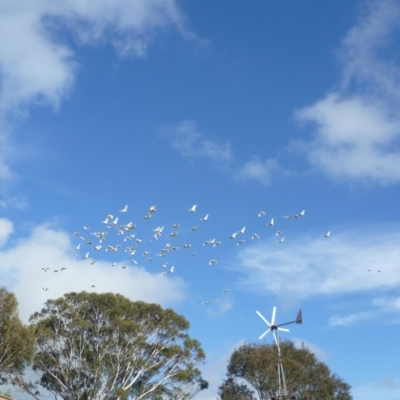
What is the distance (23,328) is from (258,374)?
70.3 feet

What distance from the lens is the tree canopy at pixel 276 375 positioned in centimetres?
4506

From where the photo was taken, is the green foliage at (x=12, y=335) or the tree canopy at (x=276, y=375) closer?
the green foliage at (x=12, y=335)

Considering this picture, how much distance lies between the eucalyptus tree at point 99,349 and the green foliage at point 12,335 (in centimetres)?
728

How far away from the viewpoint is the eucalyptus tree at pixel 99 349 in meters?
42.0

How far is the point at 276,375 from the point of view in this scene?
44.5m

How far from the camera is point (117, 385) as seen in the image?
4269 centimetres

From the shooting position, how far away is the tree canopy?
45062 millimetres

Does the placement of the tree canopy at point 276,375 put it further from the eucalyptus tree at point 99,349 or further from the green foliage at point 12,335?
the green foliage at point 12,335

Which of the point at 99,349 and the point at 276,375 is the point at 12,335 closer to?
the point at 99,349

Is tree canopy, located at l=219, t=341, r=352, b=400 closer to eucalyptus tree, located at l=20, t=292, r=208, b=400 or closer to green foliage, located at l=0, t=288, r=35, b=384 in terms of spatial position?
eucalyptus tree, located at l=20, t=292, r=208, b=400

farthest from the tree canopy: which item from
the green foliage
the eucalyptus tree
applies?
the green foliage

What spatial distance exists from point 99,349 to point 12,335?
10.6 meters

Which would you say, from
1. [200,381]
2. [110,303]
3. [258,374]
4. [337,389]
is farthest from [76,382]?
[337,389]

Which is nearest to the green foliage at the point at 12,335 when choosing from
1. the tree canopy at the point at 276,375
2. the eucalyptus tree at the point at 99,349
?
the eucalyptus tree at the point at 99,349
